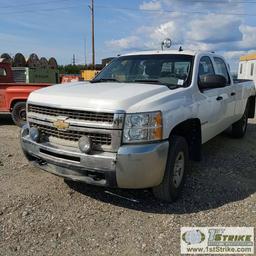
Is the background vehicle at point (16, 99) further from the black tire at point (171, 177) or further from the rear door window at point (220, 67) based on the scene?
the black tire at point (171, 177)

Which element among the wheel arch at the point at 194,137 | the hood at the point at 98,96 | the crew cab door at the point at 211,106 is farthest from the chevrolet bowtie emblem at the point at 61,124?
the crew cab door at the point at 211,106

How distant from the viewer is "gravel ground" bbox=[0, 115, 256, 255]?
337 cm

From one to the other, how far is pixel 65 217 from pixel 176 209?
4.31 ft

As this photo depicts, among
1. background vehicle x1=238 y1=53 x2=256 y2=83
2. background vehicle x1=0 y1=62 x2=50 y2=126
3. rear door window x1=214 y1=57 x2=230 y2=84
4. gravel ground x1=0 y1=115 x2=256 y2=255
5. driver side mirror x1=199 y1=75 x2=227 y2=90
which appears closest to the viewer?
gravel ground x1=0 y1=115 x2=256 y2=255

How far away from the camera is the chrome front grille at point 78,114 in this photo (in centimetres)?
367

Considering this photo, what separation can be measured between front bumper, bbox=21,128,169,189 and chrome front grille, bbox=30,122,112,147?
120 millimetres

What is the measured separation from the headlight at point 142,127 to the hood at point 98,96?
14 cm

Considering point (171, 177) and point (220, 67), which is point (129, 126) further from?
point (220, 67)

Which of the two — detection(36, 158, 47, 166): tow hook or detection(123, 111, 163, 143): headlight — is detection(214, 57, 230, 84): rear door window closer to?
detection(123, 111, 163, 143): headlight

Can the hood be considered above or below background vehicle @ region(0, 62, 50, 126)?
above

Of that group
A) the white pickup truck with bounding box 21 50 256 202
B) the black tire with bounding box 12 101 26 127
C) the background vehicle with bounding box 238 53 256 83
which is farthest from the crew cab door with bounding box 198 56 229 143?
the background vehicle with bounding box 238 53 256 83

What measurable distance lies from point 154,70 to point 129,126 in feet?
5.58

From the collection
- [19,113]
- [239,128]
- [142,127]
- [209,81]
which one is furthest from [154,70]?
[19,113]

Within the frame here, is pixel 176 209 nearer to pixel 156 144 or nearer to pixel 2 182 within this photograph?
pixel 156 144
